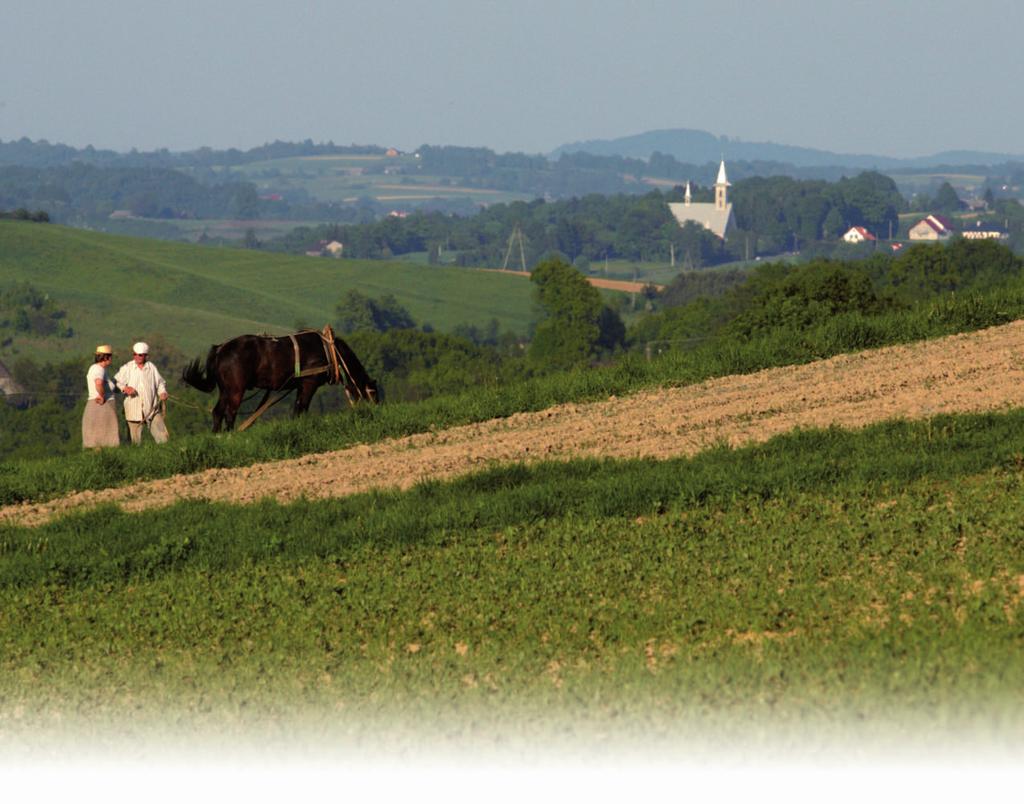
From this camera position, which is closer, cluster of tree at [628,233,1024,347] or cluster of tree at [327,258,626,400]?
cluster of tree at [628,233,1024,347]

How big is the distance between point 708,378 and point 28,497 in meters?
10.3

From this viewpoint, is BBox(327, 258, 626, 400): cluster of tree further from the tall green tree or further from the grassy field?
the grassy field

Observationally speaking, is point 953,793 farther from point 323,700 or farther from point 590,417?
point 590,417

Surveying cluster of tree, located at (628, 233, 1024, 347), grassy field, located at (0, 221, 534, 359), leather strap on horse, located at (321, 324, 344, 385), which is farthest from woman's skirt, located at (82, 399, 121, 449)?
grassy field, located at (0, 221, 534, 359)

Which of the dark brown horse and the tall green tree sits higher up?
the dark brown horse

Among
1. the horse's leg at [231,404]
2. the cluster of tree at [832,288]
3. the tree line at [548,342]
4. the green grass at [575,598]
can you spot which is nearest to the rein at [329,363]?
the horse's leg at [231,404]

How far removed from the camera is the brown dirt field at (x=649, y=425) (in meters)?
17.1

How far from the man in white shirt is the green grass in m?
6.16

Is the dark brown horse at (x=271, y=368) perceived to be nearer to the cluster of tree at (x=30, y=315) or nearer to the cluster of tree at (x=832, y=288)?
the cluster of tree at (x=832, y=288)

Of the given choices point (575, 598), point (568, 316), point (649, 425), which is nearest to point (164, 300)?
point (568, 316)

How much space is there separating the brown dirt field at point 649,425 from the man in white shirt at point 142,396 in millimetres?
3323

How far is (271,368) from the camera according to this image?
23922 millimetres

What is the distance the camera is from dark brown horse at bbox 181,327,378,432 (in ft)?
77.6

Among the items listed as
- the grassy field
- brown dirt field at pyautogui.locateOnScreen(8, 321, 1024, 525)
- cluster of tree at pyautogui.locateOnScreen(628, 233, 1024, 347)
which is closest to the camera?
brown dirt field at pyautogui.locateOnScreen(8, 321, 1024, 525)
